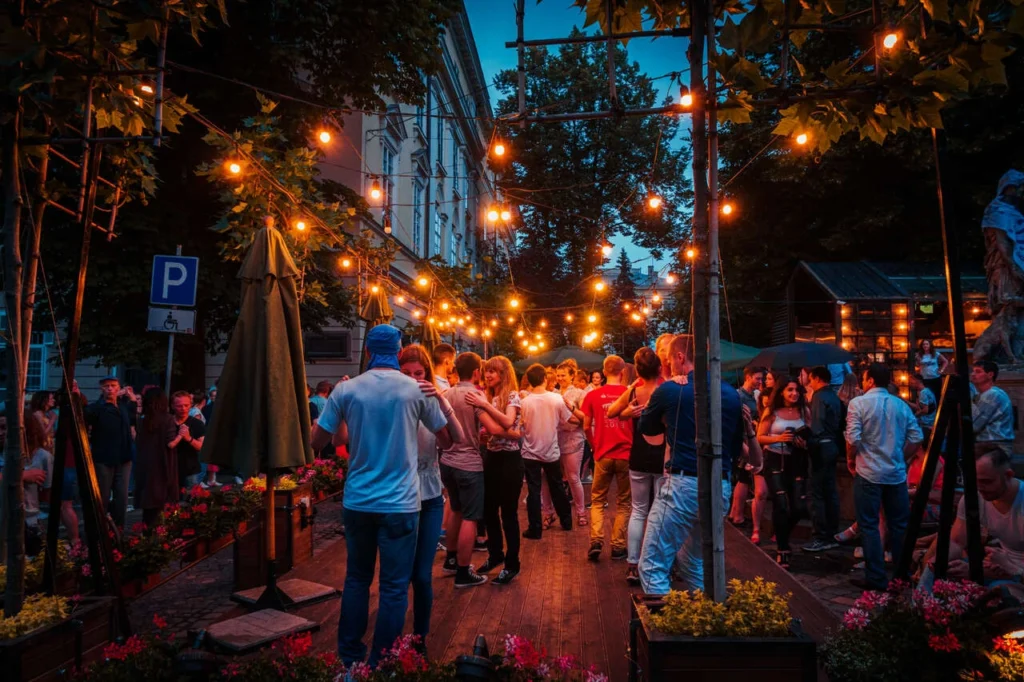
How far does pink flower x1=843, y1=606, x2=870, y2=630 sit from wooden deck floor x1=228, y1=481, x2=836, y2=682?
57.9 inches

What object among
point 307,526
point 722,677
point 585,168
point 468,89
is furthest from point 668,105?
point 468,89

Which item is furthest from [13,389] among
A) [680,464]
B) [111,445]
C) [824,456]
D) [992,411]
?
[992,411]

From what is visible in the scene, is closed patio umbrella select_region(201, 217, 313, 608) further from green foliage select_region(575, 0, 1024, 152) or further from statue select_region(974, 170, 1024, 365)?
statue select_region(974, 170, 1024, 365)

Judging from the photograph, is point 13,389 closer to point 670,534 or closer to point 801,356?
point 670,534

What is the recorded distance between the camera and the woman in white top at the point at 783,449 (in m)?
7.66

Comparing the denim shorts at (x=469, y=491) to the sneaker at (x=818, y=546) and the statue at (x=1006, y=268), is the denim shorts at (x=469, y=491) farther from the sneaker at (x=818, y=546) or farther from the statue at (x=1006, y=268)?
the statue at (x=1006, y=268)

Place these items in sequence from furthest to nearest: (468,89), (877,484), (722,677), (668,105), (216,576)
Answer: (468,89), (216,576), (877,484), (668,105), (722,677)

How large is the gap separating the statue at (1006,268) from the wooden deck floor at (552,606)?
702cm

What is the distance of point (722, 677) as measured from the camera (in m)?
3.03

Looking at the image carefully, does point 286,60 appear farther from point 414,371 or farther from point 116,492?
point 414,371

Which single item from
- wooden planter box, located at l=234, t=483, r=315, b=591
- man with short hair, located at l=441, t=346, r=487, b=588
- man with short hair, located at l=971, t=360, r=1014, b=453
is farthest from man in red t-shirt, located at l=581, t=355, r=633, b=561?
man with short hair, located at l=971, t=360, r=1014, b=453

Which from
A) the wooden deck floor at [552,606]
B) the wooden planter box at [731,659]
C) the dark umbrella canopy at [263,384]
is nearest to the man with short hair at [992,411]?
the wooden deck floor at [552,606]

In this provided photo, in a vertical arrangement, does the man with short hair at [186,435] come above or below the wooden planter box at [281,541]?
above

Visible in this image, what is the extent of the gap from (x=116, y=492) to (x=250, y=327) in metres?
5.21
